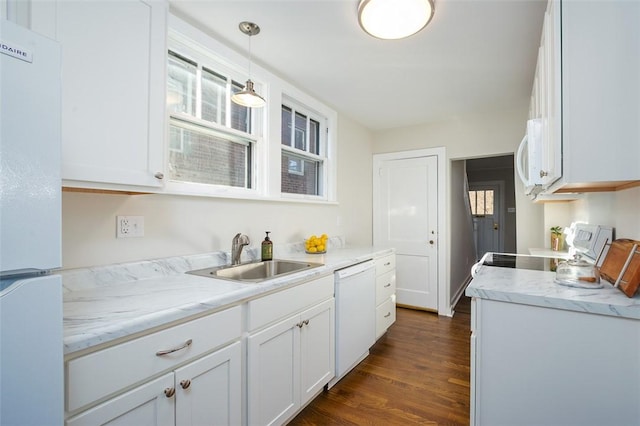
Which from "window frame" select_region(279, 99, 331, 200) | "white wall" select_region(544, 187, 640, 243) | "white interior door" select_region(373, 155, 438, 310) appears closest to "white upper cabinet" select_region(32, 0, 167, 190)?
"window frame" select_region(279, 99, 331, 200)

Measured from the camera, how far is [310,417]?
183cm

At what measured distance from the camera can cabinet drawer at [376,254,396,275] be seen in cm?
276

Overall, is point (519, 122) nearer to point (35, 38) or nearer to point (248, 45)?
point (248, 45)

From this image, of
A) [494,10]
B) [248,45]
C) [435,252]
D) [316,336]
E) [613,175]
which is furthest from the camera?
[435,252]

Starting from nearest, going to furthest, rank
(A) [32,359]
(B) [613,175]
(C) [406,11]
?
1. (A) [32,359]
2. (B) [613,175]
3. (C) [406,11]

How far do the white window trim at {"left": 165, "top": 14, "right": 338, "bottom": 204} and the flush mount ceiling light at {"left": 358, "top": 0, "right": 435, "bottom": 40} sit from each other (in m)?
0.99

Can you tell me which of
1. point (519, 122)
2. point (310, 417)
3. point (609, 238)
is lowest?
point (310, 417)

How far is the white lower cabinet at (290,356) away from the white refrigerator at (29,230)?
2.59 ft

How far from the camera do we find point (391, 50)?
2.16m

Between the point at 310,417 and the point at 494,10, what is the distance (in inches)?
103

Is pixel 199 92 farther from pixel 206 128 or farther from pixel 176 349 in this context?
pixel 176 349

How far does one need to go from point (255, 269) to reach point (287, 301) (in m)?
0.55

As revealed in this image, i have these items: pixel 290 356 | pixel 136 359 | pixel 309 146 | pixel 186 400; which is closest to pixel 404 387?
pixel 290 356

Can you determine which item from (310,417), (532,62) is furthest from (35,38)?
(532,62)
